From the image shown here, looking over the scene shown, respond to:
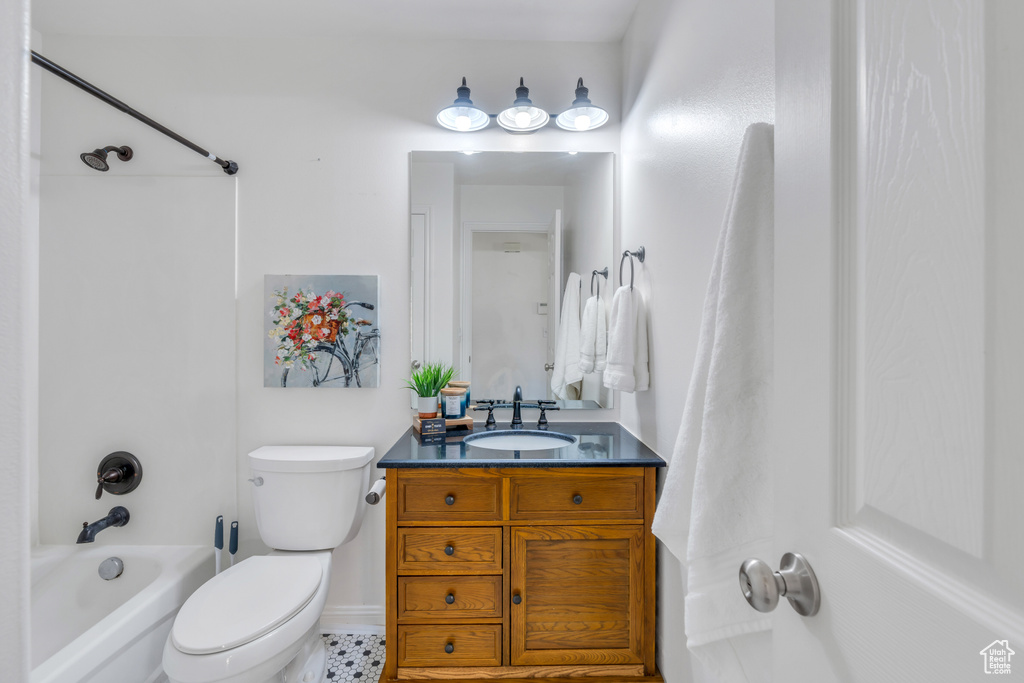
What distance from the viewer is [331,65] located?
205cm

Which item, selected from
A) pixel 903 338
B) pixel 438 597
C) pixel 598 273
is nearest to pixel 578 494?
pixel 438 597

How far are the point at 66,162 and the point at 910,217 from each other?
8.93 feet

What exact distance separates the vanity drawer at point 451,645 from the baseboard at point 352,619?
525 millimetres

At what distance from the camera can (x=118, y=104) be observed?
155 cm

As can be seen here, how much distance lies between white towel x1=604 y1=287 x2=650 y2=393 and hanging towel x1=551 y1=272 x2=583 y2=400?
32 cm

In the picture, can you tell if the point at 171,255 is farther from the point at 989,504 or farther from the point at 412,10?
the point at 989,504

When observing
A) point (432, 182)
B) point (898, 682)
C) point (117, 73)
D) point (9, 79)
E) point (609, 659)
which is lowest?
point (609, 659)

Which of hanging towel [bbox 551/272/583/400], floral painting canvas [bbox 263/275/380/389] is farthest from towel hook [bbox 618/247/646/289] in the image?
floral painting canvas [bbox 263/275/380/389]

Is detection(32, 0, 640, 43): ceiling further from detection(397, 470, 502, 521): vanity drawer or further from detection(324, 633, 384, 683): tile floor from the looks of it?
detection(324, 633, 384, 683): tile floor

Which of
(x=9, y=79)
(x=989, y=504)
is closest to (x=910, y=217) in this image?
(x=989, y=504)

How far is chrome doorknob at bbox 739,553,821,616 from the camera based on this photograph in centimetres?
50

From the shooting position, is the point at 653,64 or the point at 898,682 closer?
the point at 898,682

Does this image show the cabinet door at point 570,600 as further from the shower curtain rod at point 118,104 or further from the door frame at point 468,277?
the shower curtain rod at point 118,104

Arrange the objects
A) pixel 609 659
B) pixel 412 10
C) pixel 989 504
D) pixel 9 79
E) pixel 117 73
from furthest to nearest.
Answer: pixel 117 73 → pixel 412 10 → pixel 609 659 → pixel 9 79 → pixel 989 504
